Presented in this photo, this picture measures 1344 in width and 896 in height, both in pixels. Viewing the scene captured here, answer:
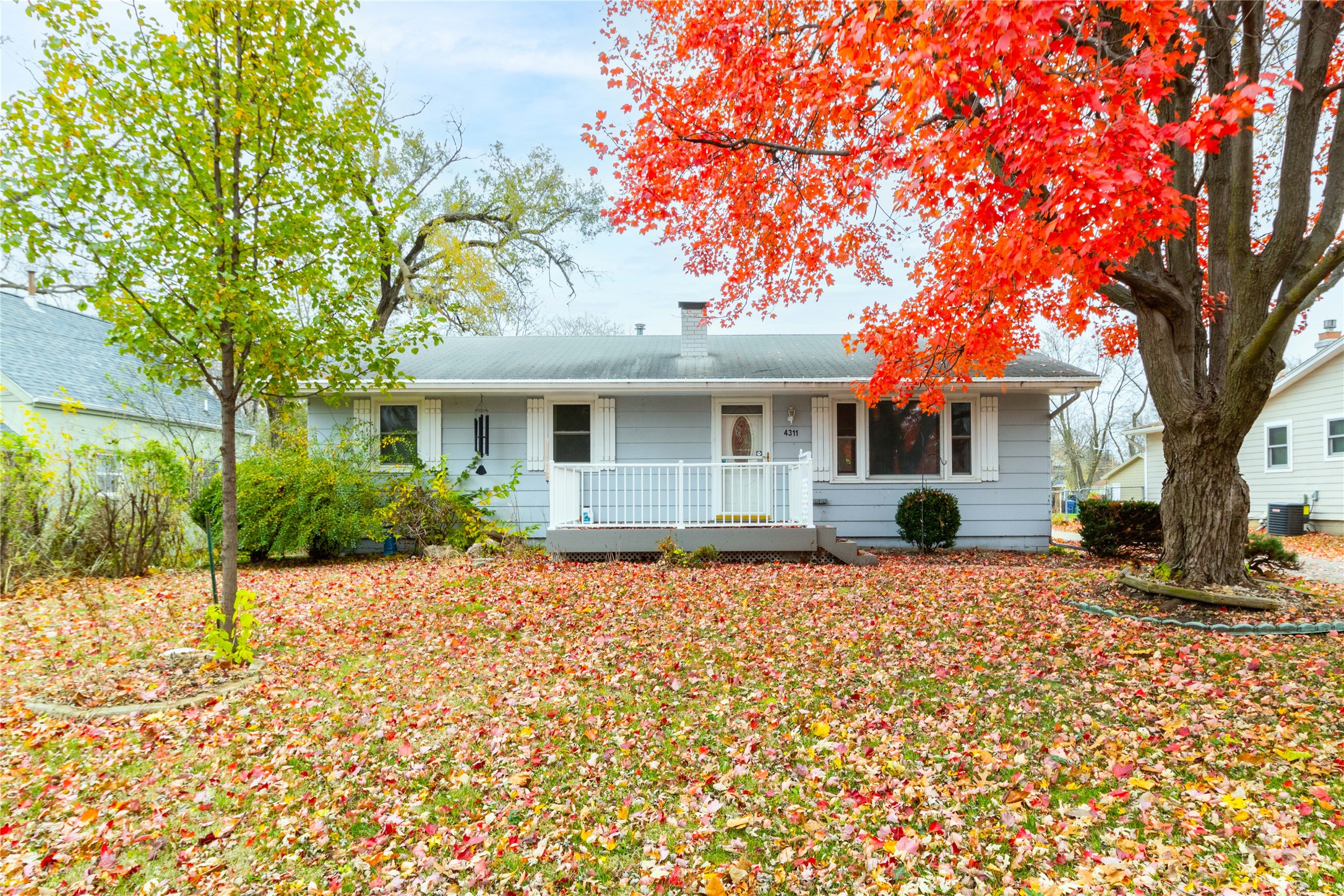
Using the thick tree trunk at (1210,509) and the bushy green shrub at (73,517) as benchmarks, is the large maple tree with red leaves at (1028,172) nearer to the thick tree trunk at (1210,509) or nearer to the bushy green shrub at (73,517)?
the thick tree trunk at (1210,509)

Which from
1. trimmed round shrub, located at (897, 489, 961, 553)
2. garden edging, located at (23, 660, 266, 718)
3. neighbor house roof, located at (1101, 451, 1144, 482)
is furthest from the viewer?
neighbor house roof, located at (1101, 451, 1144, 482)

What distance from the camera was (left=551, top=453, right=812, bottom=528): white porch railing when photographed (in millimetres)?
8758

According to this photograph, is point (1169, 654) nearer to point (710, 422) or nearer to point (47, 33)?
point (710, 422)

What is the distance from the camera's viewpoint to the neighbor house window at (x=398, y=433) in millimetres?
10375

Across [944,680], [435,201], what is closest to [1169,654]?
[944,680]

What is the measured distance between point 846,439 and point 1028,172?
641 cm

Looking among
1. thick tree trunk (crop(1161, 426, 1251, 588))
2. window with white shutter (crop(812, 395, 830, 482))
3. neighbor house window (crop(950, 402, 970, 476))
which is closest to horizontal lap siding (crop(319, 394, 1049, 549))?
window with white shutter (crop(812, 395, 830, 482))

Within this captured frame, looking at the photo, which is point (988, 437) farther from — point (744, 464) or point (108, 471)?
point (108, 471)

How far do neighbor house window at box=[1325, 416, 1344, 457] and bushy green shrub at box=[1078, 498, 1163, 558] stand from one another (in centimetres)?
864

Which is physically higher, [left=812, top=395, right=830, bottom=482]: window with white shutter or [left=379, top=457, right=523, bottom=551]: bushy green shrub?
[left=812, top=395, right=830, bottom=482]: window with white shutter

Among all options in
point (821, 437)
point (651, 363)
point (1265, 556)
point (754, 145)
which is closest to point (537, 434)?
point (651, 363)

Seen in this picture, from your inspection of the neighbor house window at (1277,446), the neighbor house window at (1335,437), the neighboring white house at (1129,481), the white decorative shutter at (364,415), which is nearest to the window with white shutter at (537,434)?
the white decorative shutter at (364,415)

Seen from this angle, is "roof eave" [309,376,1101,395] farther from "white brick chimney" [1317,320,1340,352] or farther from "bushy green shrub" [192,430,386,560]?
"white brick chimney" [1317,320,1340,352]

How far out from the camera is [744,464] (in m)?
8.76
